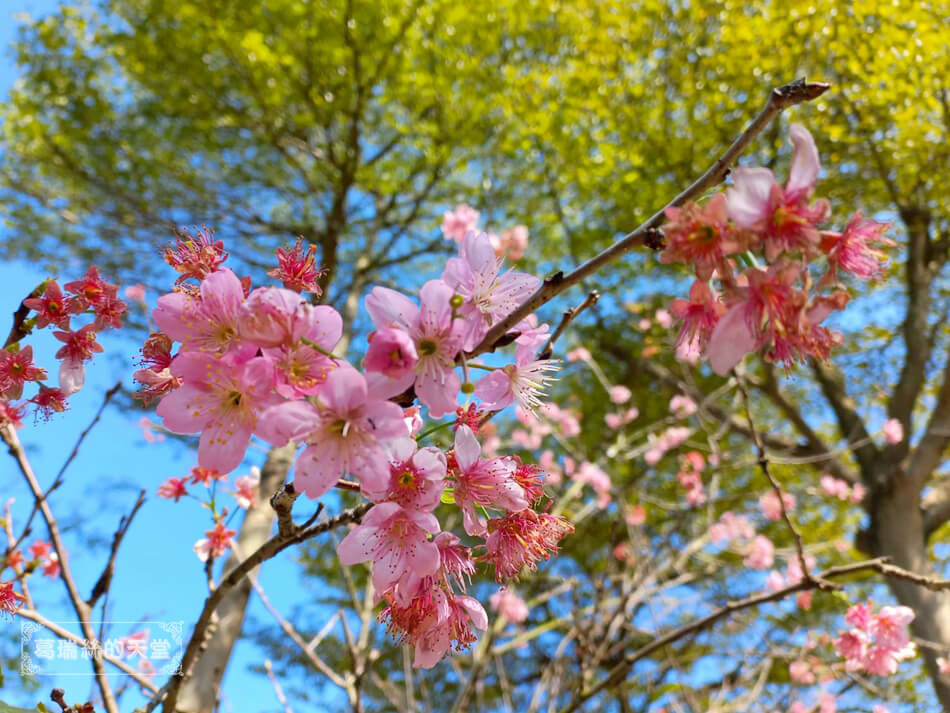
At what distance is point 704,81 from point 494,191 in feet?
6.80

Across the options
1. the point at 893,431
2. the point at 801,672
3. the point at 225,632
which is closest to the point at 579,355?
the point at 801,672

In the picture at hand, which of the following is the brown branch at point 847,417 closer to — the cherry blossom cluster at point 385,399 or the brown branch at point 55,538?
the cherry blossom cluster at point 385,399

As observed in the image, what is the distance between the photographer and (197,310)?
70 cm

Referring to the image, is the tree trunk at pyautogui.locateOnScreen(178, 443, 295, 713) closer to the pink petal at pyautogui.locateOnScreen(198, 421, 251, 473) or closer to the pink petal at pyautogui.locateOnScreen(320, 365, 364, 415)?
the pink petal at pyautogui.locateOnScreen(198, 421, 251, 473)

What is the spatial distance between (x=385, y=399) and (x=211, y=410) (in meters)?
0.22

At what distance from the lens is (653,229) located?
2.19 ft

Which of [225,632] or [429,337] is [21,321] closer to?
[429,337]

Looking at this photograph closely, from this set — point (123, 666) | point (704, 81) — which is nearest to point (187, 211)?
point (704, 81)

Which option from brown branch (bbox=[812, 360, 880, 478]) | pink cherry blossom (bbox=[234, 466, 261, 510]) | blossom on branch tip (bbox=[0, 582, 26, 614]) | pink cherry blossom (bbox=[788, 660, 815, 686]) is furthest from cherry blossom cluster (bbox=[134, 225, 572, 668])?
brown branch (bbox=[812, 360, 880, 478])

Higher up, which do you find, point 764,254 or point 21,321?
point 21,321

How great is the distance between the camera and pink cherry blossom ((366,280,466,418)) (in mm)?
640

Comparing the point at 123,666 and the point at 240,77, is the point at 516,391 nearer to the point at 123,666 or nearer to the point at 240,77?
the point at 123,666

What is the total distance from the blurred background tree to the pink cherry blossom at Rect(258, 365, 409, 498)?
3937 mm

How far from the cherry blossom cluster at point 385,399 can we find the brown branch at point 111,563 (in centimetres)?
61
